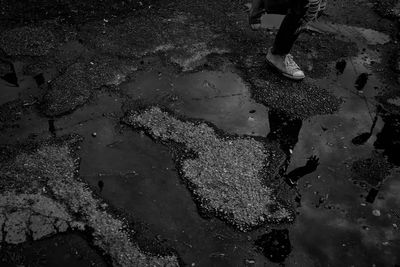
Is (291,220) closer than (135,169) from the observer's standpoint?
Yes

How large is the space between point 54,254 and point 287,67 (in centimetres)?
273

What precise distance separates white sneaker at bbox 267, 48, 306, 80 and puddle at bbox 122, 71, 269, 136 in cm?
42

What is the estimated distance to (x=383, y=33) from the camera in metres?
4.75

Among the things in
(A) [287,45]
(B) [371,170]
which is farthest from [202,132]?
(B) [371,170]

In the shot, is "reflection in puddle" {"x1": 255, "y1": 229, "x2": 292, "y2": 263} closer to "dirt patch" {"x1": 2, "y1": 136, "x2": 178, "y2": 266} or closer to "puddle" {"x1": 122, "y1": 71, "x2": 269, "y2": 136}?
"dirt patch" {"x1": 2, "y1": 136, "x2": 178, "y2": 266}

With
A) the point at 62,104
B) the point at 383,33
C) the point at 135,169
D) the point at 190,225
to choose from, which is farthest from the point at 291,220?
the point at 383,33

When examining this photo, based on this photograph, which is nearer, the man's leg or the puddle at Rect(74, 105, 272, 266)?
the puddle at Rect(74, 105, 272, 266)

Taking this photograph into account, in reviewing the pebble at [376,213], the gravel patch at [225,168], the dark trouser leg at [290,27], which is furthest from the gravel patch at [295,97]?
the pebble at [376,213]

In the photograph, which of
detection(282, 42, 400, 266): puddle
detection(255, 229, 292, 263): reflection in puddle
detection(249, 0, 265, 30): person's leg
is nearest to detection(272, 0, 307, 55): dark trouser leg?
detection(249, 0, 265, 30): person's leg

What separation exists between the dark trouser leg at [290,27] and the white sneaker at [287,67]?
0.06 metres

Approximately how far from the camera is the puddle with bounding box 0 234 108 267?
2518 mm

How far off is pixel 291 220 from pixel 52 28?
3282mm

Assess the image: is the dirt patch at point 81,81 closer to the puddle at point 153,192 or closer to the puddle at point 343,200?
the puddle at point 153,192

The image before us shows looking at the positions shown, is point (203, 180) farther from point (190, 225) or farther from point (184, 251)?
point (184, 251)
